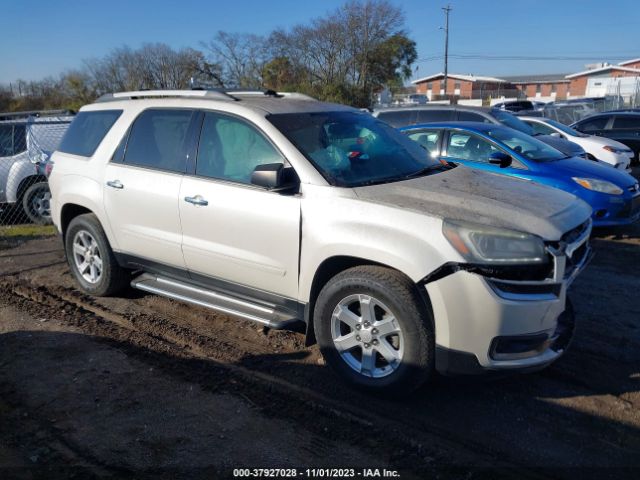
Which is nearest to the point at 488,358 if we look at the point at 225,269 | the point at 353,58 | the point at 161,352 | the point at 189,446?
the point at 189,446

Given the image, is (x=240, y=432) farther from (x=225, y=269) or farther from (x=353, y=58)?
(x=353, y=58)

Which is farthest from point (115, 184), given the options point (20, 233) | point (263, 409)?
point (20, 233)

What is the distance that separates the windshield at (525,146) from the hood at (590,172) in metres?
0.17

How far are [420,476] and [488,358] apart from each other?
0.80m

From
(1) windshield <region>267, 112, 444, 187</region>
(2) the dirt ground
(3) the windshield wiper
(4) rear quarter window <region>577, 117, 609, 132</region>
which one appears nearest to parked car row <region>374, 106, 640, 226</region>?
(3) the windshield wiper

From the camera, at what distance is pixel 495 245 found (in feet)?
10.7

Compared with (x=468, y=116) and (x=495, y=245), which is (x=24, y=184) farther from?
(x=495, y=245)

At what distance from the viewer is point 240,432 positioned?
3363 millimetres

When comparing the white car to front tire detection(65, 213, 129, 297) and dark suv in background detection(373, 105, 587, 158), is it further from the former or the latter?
front tire detection(65, 213, 129, 297)

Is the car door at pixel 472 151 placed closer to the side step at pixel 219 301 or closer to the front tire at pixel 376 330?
the side step at pixel 219 301

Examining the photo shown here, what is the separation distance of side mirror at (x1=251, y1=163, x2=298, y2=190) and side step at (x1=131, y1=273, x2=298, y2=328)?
943 millimetres

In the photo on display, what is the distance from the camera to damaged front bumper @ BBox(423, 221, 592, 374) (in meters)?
3.20

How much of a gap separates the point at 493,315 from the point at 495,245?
406mm

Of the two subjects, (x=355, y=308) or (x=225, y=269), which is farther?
(x=225, y=269)
